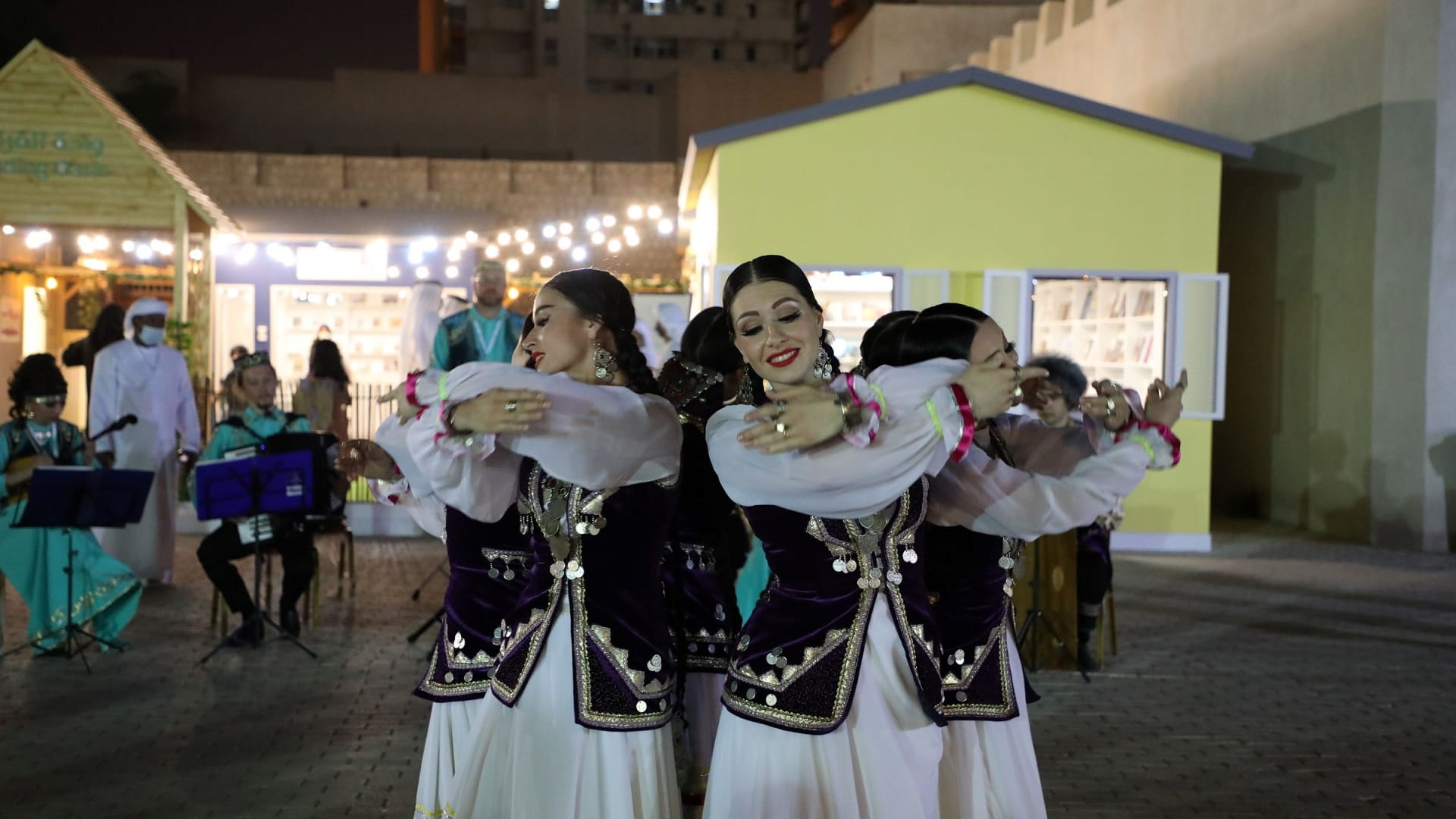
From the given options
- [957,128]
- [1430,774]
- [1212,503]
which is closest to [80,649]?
[1430,774]

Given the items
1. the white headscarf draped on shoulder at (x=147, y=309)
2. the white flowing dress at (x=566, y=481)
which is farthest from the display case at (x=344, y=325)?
the white flowing dress at (x=566, y=481)

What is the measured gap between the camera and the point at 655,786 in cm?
279

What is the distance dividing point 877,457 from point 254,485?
508 cm

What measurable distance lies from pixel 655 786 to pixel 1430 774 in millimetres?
3775

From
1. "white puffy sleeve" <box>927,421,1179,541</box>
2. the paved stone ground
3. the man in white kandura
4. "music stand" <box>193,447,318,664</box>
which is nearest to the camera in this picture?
"white puffy sleeve" <box>927,421,1179,541</box>

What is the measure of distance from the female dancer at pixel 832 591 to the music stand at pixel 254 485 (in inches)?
180

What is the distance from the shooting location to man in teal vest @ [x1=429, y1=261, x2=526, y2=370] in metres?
7.81

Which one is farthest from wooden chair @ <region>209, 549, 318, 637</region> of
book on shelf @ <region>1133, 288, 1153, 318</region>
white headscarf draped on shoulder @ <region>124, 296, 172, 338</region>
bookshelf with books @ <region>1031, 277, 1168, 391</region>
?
book on shelf @ <region>1133, 288, 1153, 318</region>

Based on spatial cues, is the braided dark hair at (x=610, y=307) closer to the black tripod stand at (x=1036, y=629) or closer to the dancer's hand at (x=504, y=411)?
the dancer's hand at (x=504, y=411)

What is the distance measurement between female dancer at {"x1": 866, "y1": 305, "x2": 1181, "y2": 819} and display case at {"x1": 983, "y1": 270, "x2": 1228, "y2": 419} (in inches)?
317

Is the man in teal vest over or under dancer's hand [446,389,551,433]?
over

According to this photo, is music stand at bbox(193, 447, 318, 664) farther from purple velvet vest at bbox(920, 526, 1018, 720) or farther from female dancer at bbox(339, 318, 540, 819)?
purple velvet vest at bbox(920, 526, 1018, 720)

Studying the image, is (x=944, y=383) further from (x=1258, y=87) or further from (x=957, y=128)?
(x=1258, y=87)

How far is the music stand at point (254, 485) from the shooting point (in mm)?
6715
